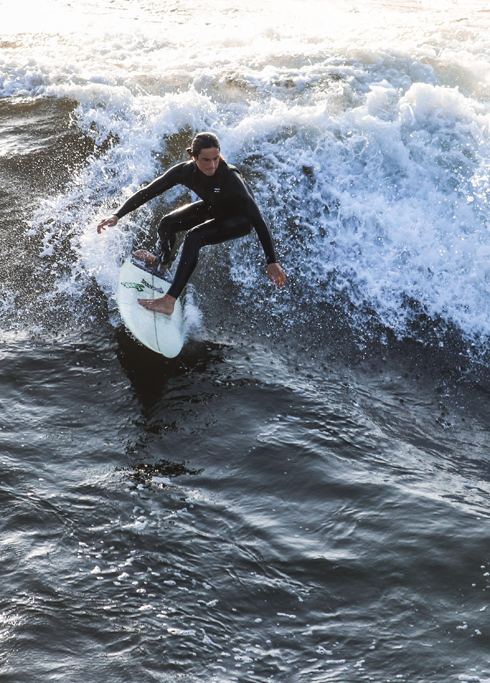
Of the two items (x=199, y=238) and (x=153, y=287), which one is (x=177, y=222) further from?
(x=153, y=287)

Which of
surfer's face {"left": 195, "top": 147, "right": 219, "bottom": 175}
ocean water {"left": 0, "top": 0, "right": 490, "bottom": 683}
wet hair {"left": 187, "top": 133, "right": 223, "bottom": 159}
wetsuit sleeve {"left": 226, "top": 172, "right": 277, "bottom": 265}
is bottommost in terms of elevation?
A: ocean water {"left": 0, "top": 0, "right": 490, "bottom": 683}

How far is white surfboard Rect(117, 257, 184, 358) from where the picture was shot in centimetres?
595

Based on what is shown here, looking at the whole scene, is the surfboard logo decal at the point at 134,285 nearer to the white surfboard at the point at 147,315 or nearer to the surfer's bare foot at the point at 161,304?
the white surfboard at the point at 147,315

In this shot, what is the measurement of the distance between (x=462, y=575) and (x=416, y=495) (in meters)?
0.75

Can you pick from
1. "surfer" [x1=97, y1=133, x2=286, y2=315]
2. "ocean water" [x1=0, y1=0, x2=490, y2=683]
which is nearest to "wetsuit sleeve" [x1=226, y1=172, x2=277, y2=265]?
"surfer" [x1=97, y1=133, x2=286, y2=315]

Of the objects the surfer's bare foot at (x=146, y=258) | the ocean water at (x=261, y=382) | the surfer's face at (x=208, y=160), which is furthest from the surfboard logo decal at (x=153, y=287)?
the surfer's face at (x=208, y=160)

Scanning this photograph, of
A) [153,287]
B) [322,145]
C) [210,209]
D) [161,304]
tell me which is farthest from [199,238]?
[322,145]

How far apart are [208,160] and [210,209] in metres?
0.87

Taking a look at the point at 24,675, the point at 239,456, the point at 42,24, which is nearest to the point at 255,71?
the point at 42,24

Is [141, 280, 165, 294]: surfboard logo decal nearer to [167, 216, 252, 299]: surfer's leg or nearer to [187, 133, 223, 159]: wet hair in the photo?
[167, 216, 252, 299]: surfer's leg

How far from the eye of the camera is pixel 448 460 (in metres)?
5.21

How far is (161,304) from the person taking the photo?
602 cm

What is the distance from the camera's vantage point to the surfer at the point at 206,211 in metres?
5.71

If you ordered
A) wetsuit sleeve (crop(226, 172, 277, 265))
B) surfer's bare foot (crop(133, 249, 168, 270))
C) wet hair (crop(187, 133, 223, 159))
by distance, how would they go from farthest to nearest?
surfer's bare foot (crop(133, 249, 168, 270)) → wetsuit sleeve (crop(226, 172, 277, 265)) → wet hair (crop(187, 133, 223, 159))
